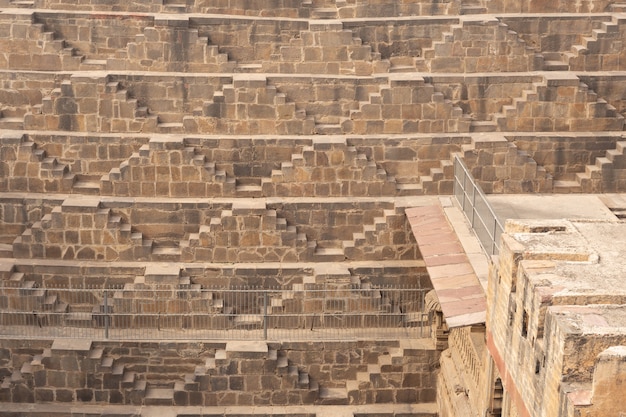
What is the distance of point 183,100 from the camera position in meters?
26.8

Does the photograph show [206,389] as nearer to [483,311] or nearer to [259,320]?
[259,320]

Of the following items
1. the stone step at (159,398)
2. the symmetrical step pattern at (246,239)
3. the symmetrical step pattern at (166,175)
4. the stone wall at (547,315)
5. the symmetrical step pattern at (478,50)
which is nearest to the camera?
the stone wall at (547,315)

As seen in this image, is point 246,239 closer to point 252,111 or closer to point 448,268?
point 252,111

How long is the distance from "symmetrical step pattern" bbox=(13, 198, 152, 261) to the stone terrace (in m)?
0.04

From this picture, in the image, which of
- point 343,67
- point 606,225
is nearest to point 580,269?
point 606,225

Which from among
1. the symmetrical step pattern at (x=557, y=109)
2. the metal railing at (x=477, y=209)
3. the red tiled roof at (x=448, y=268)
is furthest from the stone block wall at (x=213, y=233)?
the symmetrical step pattern at (x=557, y=109)

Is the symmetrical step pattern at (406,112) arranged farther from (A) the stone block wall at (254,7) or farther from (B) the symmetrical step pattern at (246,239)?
(B) the symmetrical step pattern at (246,239)

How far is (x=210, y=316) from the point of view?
25.4 m

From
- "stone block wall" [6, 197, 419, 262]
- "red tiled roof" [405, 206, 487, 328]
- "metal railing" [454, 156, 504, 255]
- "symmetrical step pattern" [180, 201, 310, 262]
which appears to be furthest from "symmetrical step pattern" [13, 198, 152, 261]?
"metal railing" [454, 156, 504, 255]

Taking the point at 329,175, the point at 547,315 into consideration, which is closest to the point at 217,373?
the point at 329,175

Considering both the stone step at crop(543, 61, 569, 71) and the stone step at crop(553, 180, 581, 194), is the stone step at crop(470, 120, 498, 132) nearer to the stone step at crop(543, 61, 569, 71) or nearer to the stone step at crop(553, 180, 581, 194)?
the stone step at crop(553, 180, 581, 194)

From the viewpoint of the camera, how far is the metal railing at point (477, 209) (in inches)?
834

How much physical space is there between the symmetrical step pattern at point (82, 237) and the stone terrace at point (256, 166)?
0.14 ft

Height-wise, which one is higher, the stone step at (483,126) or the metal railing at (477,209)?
the stone step at (483,126)
